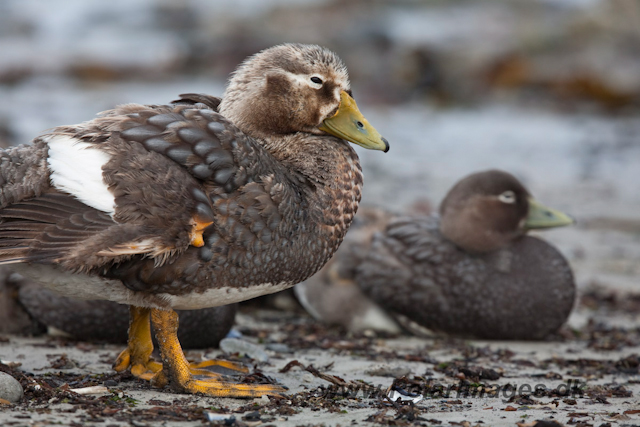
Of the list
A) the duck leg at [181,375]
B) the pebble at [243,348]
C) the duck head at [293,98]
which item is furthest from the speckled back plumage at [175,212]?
the pebble at [243,348]

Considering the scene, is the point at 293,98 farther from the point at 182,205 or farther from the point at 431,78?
the point at 431,78

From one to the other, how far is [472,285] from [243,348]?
6.05 feet

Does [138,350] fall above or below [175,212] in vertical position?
below

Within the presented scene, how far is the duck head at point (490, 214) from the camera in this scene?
6207 millimetres

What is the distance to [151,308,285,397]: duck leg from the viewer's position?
3.99 meters

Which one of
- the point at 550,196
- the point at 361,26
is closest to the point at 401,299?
the point at 550,196

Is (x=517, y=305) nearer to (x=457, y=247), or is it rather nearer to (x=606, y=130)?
Answer: (x=457, y=247)

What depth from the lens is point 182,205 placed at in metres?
→ 3.75

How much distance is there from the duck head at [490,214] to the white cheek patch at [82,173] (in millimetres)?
3203

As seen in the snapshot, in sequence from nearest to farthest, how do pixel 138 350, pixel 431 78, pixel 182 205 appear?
1. pixel 182 205
2. pixel 138 350
3. pixel 431 78

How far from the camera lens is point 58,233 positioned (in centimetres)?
363

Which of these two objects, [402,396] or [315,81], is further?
[315,81]

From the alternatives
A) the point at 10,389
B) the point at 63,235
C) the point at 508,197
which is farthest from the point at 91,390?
the point at 508,197

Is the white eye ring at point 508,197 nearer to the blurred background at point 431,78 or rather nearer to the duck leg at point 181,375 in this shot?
the blurred background at point 431,78
